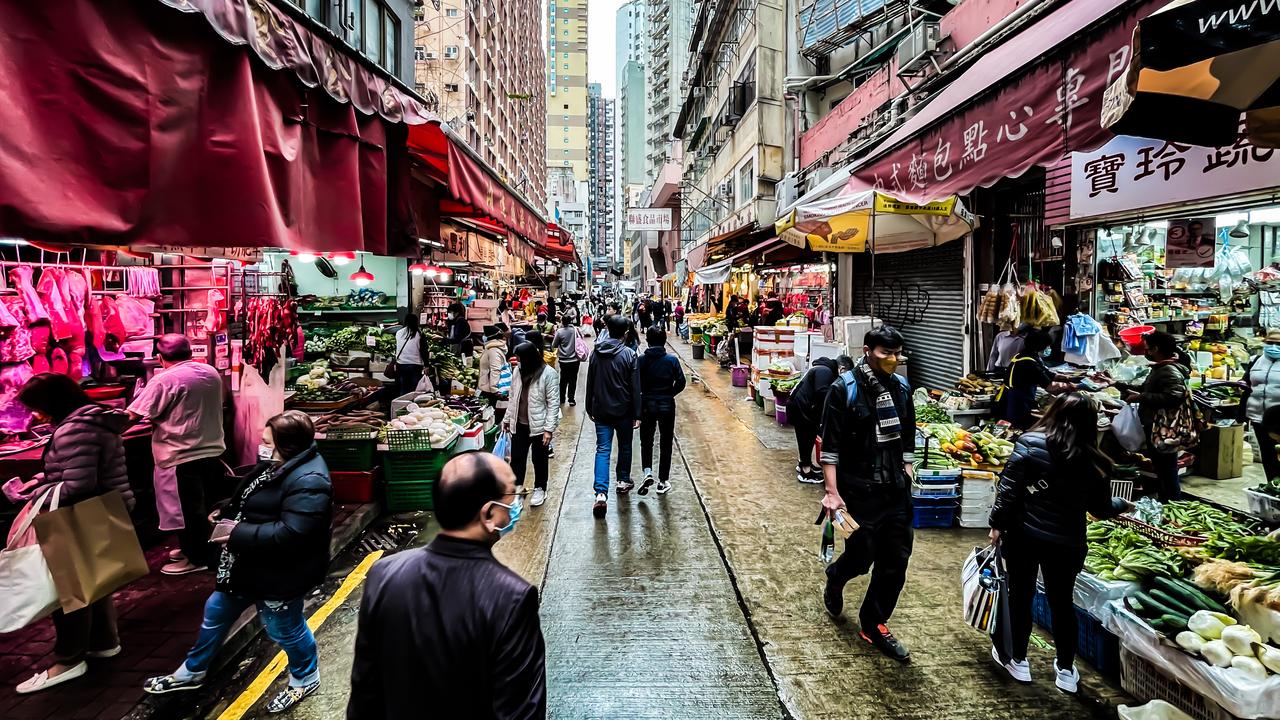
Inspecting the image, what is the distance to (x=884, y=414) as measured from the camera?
4074mm

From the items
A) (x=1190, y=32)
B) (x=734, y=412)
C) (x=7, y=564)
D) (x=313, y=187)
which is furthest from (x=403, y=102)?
(x=734, y=412)

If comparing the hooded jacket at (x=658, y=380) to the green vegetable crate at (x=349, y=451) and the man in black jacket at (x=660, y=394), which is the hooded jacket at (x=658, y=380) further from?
the green vegetable crate at (x=349, y=451)

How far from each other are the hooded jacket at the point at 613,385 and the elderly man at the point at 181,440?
3507 millimetres

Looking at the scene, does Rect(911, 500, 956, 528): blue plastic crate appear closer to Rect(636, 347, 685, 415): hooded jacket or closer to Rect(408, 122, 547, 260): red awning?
Rect(636, 347, 685, 415): hooded jacket

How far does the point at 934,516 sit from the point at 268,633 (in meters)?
5.65

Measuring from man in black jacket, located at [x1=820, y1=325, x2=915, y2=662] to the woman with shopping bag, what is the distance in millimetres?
4456

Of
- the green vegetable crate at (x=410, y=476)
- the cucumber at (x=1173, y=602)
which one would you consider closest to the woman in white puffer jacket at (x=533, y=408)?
the green vegetable crate at (x=410, y=476)

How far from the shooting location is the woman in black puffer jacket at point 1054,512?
3510 mm

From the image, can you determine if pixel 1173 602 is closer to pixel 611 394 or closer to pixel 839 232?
pixel 611 394

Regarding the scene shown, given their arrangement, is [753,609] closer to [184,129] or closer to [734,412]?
[184,129]

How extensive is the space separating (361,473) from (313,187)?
4.16 meters

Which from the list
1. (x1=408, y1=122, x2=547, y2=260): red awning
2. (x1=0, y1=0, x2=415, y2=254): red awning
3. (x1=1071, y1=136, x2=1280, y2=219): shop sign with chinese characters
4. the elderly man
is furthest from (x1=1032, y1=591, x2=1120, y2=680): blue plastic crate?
the elderly man

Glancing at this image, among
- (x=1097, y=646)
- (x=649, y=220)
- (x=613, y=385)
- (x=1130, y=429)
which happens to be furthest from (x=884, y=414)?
(x=649, y=220)

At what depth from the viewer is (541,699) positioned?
195 centimetres
